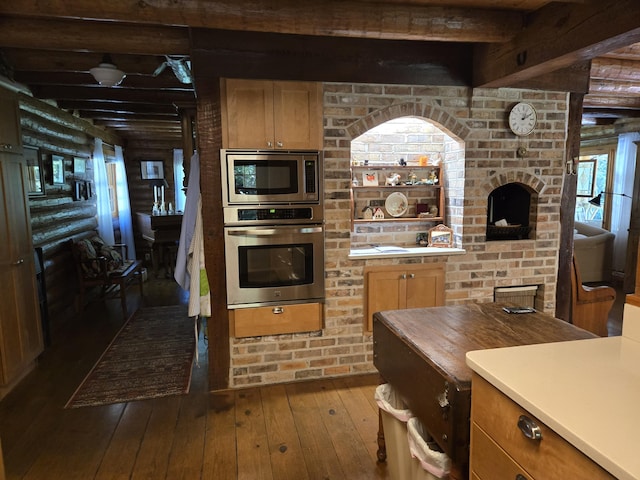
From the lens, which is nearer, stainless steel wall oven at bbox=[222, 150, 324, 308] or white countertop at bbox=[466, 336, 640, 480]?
white countertop at bbox=[466, 336, 640, 480]

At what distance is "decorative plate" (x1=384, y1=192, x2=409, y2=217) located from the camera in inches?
140

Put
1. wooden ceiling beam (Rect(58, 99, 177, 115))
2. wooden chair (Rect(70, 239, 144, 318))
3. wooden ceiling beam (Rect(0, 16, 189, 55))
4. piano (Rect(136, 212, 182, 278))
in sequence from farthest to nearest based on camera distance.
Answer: piano (Rect(136, 212, 182, 278)) → wooden ceiling beam (Rect(58, 99, 177, 115)) → wooden chair (Rect(70, 239, 144, 318)) → wooden ceiling beam (Rect(0, 16, 189, 55))

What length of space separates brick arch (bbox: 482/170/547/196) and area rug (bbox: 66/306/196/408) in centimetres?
281

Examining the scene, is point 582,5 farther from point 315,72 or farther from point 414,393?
point 414,393

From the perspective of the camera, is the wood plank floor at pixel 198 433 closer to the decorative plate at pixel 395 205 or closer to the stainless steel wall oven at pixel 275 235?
the stainless steel wall oven at pixel 275 235

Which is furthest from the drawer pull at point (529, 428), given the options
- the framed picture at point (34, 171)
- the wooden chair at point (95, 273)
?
the wooden chair at point (95, 273)

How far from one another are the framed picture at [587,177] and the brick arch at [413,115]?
4.79 meters

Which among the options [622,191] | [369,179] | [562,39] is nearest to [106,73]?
[369,179]

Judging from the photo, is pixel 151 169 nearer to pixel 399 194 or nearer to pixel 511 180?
pixel 399 194

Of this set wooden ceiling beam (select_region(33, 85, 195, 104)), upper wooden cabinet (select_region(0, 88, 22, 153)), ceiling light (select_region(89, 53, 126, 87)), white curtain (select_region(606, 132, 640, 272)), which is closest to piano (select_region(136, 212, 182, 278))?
wooden ceiling beam (select_region(33, 85, 195, 104))

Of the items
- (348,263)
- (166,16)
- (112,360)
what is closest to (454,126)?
(348,263)

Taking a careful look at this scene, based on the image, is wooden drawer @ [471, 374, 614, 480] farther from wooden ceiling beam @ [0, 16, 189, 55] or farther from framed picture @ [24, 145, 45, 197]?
framed picture @ [24, 145, 45, 197]

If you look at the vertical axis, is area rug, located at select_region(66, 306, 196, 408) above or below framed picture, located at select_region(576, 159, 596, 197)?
below

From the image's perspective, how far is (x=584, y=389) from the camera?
1.01 meters
